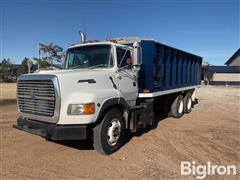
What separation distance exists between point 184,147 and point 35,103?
4031 millimetres

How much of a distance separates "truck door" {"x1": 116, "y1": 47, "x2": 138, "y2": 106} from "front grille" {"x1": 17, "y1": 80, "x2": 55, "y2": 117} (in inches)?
77.4

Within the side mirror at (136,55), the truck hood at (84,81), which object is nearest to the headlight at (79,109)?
the truck hood at (84,81)

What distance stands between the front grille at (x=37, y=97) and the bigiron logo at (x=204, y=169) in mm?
3124

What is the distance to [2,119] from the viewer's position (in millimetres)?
10414

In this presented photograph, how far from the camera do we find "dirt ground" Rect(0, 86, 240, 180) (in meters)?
5.01

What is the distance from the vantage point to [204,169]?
527cm

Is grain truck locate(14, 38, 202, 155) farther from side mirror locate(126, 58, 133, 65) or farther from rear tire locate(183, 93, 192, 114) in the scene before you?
rear tire locate(183, 93, 192, 114)

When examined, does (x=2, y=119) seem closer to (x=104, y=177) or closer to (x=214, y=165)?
(x=104, y=177)

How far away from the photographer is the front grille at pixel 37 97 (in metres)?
5.30

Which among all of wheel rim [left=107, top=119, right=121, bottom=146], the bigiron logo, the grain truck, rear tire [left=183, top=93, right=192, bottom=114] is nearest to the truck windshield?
the grain truck

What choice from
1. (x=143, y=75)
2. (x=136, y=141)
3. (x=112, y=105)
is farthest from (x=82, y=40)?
(x=136, y=141)

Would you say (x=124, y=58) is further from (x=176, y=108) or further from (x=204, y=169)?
(x=176, y=108)

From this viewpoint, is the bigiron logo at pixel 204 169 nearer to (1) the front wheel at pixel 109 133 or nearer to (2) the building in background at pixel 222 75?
(1) the front wheel at pixel 109 133

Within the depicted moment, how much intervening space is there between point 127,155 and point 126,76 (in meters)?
2.15
